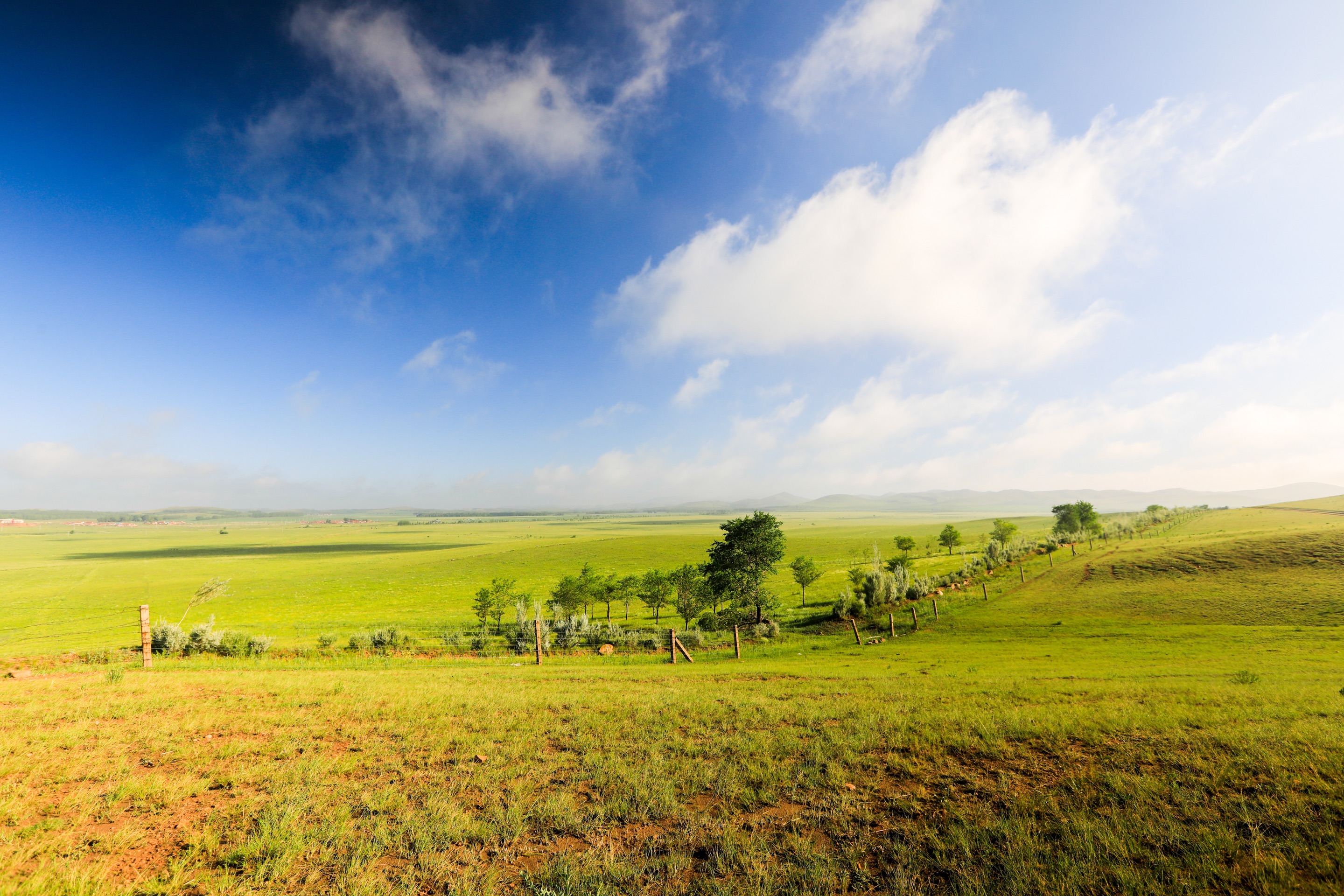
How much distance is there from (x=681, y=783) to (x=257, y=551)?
7001 inches

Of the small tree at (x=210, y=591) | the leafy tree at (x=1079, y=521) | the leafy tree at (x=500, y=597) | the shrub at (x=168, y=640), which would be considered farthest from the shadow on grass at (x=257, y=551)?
the leafy tree at (x=1079, y=521)

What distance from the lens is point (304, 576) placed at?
82438 millimetres

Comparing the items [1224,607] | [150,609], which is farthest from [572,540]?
[1224,607]

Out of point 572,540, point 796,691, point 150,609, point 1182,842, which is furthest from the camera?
point 572,540

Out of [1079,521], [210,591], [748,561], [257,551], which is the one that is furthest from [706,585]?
[257,551]

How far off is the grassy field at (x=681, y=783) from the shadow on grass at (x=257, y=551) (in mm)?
131853

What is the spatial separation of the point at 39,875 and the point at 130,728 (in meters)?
6.75

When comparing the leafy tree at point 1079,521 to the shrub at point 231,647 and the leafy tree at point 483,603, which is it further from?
the shrub at point 231,647

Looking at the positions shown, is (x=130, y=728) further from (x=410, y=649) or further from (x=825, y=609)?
(x=825, y=609)

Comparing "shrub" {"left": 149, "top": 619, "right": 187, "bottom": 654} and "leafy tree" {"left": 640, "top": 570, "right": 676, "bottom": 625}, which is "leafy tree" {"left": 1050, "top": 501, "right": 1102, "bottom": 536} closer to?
"leafy tree" {"left": 640, "top": 570, "right": 676, "bottom": 625}

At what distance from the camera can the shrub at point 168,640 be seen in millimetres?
23516

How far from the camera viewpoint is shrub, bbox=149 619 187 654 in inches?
926

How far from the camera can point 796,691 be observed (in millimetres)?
14266

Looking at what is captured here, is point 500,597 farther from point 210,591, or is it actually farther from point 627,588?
point 210,591
